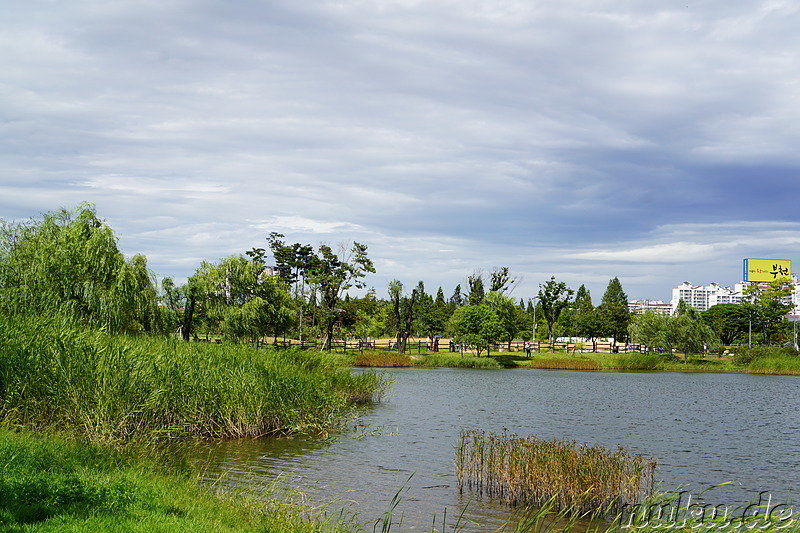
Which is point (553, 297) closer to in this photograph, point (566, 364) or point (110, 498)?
point (566, 364)

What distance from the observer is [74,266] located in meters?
27.9

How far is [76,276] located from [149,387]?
15533 millimetres

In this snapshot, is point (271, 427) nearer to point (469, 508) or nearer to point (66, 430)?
point (66, 430)

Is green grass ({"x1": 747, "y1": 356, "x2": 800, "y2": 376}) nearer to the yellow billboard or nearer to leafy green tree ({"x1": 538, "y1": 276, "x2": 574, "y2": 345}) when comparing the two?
leafy green tree ({"x1": 538, "y1": 276, "x2": 574, "y2": 345})

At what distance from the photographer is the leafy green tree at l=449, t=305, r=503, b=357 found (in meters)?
67.5

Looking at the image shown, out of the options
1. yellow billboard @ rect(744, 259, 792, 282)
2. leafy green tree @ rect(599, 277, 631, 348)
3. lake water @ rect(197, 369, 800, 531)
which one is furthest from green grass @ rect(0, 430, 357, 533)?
yellow billboard @ rect(744, 259, 792, 282)

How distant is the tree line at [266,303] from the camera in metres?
27.5

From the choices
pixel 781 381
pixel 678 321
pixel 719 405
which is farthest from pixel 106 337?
pixel 678 321

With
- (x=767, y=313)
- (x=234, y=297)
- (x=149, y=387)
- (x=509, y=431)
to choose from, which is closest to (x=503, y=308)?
(x=234, y=297)

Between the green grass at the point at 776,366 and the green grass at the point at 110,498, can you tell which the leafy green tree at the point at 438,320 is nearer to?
the green grass at the point at 776,366

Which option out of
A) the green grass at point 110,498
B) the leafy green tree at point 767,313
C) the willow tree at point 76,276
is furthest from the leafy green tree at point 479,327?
the green grass at point 110,498

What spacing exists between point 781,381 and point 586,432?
116ft

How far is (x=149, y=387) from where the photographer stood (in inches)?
582

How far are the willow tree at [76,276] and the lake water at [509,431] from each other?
1167 cm
